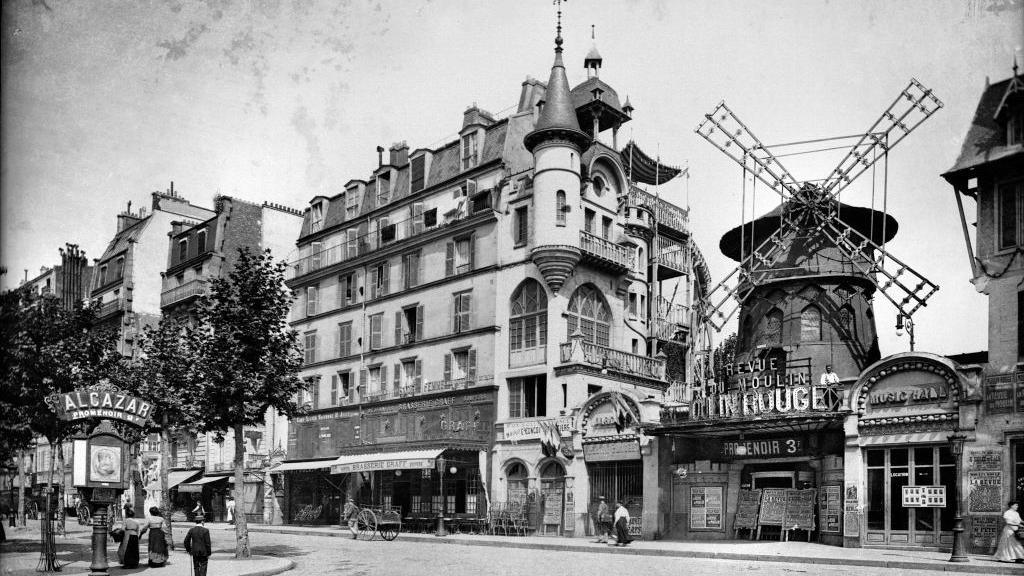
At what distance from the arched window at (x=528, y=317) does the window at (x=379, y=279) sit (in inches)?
356

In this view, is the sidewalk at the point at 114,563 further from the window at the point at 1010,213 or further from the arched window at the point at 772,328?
the arched window at the point at 772,328

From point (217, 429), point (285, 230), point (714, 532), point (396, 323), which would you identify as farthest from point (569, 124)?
point (285, 230)

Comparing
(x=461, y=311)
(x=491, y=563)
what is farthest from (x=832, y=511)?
(x=461, y=311)

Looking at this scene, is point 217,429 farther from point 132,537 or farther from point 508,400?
point 508,400

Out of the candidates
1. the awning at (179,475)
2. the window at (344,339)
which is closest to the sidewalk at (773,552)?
the window at (344,339)

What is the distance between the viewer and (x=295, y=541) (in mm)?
33062

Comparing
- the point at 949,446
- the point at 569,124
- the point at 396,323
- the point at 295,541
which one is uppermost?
the point at 569,124

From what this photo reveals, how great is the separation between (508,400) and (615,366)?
4.50 meters

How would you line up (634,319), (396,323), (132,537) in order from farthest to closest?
1. (396,323)
2. (634,319)
3. (132,537)

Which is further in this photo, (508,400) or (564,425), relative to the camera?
(508,400)

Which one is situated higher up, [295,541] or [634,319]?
[634,319]

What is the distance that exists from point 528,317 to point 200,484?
2499 centimetres

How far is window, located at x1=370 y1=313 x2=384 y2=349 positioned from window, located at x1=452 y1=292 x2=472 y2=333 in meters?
5.41

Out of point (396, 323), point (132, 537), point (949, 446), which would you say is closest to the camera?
point (132, 537)
